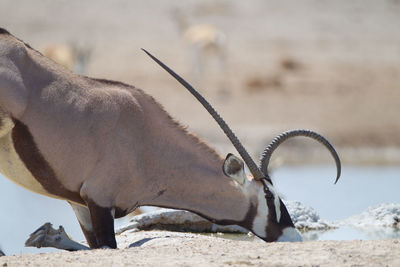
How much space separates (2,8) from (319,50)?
13189 millimetres

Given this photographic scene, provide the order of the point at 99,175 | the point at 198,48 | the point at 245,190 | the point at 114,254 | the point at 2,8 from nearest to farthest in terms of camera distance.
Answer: the point at 114,254, the point at 99,175, the point at 245,190, the point at 198,48, the point at 2,8

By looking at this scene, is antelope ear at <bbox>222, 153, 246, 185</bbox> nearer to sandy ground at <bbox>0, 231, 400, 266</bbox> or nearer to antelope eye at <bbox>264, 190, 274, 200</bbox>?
antelope eye at <bbox>264, 190, 274, 200</bbox>

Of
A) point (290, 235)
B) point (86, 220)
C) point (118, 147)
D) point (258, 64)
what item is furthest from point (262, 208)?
point (258, 64)

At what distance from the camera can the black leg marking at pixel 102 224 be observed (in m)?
6.27

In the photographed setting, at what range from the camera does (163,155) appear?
668cm

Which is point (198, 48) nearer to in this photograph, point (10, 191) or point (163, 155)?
point (10, 191)

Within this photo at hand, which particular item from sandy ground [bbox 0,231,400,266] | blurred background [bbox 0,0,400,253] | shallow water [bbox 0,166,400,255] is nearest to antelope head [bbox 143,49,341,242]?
shallow water [bbox 0,166,400,255]

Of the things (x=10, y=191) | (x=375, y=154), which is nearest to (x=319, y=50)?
(x=375, y=154)

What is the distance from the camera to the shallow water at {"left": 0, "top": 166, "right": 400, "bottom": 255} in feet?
29.8

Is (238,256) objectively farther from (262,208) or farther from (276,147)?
(276,147)

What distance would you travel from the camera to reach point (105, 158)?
6363mm

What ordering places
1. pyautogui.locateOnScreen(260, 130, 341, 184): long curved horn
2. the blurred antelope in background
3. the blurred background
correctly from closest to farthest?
pyautogui.locateOnScreen(260, 130, 341, 184): long curved horn, the blurred background, the blurred antelope in background

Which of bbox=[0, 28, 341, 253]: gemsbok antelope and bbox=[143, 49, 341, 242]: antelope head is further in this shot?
bbox=[143, 49, 341, 242]: antelope head

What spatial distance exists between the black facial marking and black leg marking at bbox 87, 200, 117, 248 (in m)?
0.20
